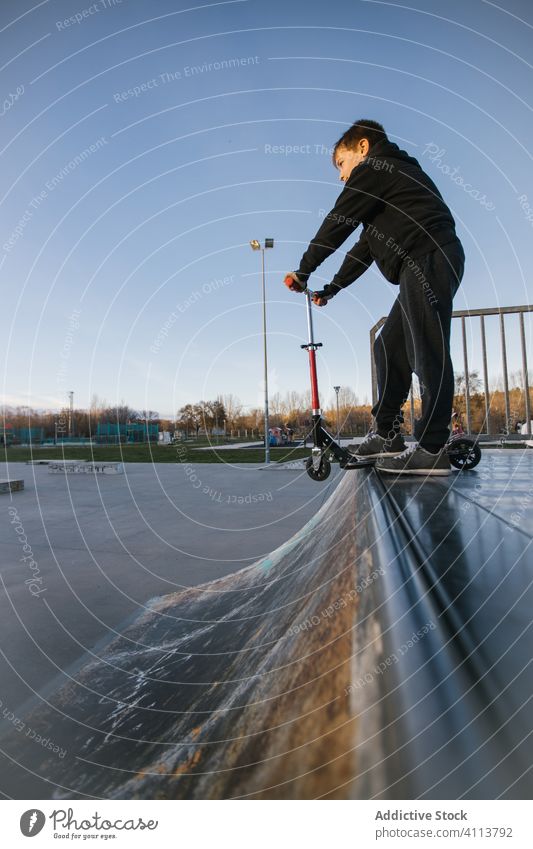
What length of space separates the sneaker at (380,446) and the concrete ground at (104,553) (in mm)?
972

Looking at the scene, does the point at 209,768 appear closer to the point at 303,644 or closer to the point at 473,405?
the point at 303,644

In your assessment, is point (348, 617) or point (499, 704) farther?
point (348, 617)

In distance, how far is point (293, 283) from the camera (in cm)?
270

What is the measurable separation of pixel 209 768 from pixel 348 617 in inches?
13.8

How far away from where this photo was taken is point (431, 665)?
0.52 meters

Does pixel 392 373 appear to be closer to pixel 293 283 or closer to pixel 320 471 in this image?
pixel 293 283

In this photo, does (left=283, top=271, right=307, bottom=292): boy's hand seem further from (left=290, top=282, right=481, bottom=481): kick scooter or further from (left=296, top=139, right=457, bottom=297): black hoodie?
(left=290, top=282, right=481, bottom=481): kick scooter

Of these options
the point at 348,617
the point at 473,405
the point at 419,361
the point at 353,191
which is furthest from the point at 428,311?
the point at 473,405

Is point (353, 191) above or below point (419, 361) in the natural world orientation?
above

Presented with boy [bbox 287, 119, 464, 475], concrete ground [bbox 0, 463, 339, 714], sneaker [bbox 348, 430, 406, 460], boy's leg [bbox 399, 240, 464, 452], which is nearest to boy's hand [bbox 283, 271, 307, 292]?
boy [bbox 287, 119, 464, 475]

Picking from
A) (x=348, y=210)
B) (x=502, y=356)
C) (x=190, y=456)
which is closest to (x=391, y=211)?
(x=348, y=210)

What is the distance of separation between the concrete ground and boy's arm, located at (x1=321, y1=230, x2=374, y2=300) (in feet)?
7.00

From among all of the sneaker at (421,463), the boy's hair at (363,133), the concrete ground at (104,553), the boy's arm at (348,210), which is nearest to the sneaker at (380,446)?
the sneaker at (421,463)
